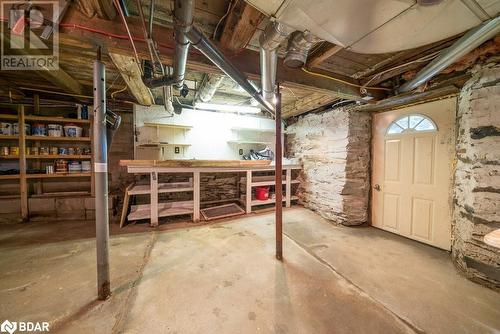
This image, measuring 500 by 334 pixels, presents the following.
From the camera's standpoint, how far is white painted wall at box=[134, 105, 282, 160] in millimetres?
3846

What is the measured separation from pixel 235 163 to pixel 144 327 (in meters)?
2.67

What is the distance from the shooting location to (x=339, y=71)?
100 inches

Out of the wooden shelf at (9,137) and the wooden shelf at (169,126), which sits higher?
the wooden shelf at (169,126)

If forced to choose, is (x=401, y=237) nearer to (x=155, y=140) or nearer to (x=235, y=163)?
(x=235, y=163)

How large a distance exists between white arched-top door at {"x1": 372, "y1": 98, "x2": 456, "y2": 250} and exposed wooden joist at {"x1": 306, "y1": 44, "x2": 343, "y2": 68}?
74.2 inches

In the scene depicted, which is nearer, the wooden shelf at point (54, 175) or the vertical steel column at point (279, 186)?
the vertical steel column at point (279, 186)

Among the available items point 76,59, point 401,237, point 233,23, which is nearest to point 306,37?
point 233,23

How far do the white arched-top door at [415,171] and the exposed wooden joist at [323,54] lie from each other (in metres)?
1.89

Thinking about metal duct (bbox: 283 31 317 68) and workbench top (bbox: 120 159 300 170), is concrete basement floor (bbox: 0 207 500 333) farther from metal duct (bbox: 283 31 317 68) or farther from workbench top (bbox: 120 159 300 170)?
metal duct (bbox: 283 31 317 68)

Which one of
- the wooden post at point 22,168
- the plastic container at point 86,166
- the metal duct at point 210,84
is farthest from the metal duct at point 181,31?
the wooden post at point 22,168

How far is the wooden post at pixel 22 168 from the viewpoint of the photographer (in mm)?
3273

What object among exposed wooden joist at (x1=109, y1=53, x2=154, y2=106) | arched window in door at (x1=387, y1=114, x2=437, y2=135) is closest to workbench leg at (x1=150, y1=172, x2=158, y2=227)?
exposed wooden joist at (x1=109, y1=53, x2=154, y2=106)

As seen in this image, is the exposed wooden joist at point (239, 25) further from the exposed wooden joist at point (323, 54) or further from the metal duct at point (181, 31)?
the exposed wooden joist at point (323, 54)

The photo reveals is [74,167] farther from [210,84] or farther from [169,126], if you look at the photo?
[210,84]
